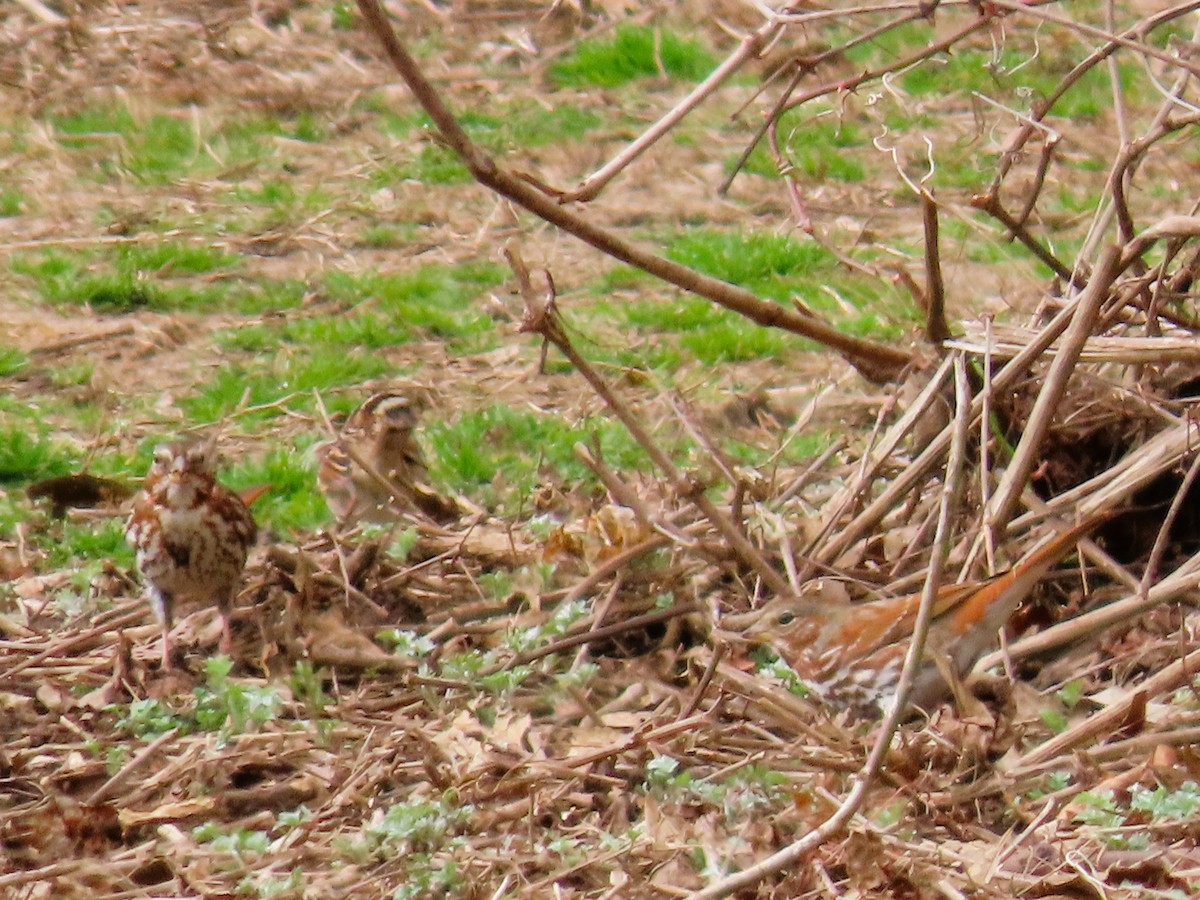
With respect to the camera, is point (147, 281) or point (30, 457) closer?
point (30, 457)

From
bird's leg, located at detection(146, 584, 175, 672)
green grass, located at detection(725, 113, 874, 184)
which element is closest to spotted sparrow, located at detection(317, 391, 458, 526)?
bird's leg, located at detection(146, 584, 175, 672)

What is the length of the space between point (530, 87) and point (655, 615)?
7.07m

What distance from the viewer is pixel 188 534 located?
6008 mm

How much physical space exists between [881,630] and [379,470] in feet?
7.24

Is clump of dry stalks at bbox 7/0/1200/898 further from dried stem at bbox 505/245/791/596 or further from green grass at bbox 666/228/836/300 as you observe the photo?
green grass at bbox 666/228/836/300

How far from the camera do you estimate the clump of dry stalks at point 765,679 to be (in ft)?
15.1

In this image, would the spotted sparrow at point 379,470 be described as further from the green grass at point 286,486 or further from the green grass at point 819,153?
the green grass at point 819,153

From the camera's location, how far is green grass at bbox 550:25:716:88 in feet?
40.2

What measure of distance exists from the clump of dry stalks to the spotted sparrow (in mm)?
324

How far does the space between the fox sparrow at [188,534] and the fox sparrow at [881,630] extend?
1.68 meters

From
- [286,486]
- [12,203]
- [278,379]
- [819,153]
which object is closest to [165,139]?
[12,203]

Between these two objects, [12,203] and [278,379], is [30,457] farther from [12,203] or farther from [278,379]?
[12,203]

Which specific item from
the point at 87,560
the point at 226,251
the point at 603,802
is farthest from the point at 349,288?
the point at 603,802

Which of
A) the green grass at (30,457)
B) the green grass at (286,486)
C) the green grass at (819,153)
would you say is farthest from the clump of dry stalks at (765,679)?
the green grass at (819,153)
